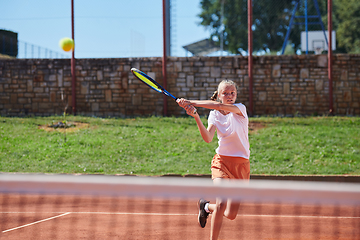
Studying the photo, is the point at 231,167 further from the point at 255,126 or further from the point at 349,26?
the point at 349,26

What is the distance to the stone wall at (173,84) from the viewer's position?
13.3 m

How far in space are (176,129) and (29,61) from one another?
6262mm

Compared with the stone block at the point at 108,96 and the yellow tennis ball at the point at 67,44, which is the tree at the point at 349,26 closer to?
the stone block at the point at 108,96

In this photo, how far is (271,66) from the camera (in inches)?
526

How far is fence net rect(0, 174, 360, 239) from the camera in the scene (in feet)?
6.24

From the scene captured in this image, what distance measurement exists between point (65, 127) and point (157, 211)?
6.75m

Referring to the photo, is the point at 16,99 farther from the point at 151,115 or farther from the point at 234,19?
the point at 234,19

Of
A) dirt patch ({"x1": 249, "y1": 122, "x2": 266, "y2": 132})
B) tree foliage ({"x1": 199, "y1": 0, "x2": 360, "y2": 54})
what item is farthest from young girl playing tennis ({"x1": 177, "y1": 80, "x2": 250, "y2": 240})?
tree foliage ({"x1": 199, "y1": 0, "x2": 360, "y2": 54})

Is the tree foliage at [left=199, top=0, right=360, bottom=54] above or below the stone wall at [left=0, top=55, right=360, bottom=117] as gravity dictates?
above

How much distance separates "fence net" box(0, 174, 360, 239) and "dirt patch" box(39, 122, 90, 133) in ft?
14.2

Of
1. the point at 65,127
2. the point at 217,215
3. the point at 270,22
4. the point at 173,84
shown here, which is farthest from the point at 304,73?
the point at 270,22

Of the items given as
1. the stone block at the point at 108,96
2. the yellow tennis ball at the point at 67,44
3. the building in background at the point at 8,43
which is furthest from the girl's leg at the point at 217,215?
the building in background at the point at 8,43

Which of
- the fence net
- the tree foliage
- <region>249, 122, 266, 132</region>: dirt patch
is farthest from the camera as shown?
the tree foliage

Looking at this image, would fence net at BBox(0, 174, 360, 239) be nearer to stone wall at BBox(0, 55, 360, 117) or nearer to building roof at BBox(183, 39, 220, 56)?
stone wall at BBox(0, 55, 360, 117)
